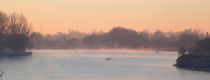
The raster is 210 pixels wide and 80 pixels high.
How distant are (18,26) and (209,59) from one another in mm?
60043

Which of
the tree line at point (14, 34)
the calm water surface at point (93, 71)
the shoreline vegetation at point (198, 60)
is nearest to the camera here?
the calm water surface at point (93, 71)

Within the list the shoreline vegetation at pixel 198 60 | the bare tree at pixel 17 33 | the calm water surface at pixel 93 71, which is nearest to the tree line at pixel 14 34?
the bare tree at pixel 17 33

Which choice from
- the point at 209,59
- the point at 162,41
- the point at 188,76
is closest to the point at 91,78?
the point at 188,76

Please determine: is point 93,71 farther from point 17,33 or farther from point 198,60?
point 17,33

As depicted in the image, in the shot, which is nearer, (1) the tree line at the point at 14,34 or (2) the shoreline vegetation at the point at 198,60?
(2) the shoreline vegetation at the point at 198,60

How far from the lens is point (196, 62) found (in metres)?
78.5

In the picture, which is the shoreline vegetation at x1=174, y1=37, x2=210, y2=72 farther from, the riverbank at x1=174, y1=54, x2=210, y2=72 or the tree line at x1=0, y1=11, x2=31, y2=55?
the tree line at x1=0, y1=11, x2=31, y2=55

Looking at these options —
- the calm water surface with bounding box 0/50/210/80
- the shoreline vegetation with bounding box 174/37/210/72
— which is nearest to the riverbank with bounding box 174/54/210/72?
the shoreline vegetation with bounding box 174/37/210/72

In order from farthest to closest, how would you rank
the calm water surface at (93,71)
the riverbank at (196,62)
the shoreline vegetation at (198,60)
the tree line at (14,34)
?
the tree line at (14,34) → the shoreline vegetation at (198,60) → the riverbank at (196,62) → the calm water surface at (93,71)

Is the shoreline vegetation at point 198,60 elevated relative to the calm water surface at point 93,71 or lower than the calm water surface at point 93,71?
elevated

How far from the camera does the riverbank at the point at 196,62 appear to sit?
7606 centimetres

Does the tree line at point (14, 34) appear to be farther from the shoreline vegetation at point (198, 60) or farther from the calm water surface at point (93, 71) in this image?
the shoreline vegetation at point (198, 60)

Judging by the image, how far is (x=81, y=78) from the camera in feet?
187

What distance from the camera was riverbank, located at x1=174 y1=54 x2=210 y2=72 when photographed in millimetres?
76056
